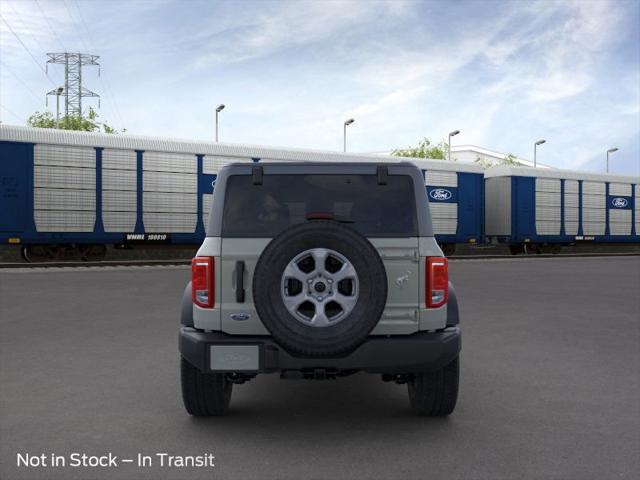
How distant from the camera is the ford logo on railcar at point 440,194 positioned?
2731 cm

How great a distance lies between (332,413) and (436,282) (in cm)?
140

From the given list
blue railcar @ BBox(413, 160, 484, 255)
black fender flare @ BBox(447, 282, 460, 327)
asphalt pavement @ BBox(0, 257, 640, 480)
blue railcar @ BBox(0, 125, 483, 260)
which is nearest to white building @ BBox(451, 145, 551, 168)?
blue railcar @ BBox(413, 160, 484, 255)

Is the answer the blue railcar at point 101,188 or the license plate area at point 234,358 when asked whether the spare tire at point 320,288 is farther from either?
the blue railcar at point 101,188

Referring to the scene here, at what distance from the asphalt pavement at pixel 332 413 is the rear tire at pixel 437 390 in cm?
9

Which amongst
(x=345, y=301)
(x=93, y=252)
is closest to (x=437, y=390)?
(x=345, y=301)

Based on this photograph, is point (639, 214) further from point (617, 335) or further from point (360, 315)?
point (360, 315)

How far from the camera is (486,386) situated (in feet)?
18.8

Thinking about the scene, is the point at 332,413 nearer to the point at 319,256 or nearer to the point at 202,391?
the point at 202,391

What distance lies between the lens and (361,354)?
406cm

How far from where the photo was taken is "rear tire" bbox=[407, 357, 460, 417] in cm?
457

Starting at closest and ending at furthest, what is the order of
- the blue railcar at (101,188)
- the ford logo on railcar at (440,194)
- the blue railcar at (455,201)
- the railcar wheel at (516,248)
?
1. the blue railcar at (101,188)
2. the ford logo on railcar at (440,194)
3. the blue railcar at (455,201)
4. the railcar wheel at (516,248)

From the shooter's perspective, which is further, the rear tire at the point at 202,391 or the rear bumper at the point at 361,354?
the rear tire at the point at 202,391

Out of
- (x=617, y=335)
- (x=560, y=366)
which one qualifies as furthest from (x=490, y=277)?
(x=560, y=366)

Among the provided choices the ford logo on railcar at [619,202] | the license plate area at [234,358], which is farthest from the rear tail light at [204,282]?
the ford logo on railcar at [619,202]
